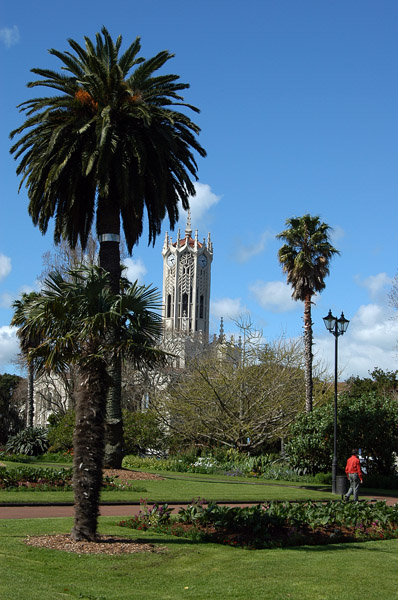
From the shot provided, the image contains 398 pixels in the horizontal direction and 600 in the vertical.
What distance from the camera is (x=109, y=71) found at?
22.8 metres

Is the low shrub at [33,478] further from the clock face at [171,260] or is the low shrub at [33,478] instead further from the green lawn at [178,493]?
the clock face at [171,260]

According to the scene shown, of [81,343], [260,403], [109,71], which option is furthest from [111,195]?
[260,403]

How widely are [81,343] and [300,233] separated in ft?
84.9

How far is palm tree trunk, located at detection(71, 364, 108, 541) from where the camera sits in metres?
11.2

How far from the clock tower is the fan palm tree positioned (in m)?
103

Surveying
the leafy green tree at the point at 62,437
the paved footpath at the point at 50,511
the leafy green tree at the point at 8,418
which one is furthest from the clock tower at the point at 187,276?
the paved footpath at the point at 50,511

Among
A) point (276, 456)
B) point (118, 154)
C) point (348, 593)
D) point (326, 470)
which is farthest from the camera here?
point (276, 456)

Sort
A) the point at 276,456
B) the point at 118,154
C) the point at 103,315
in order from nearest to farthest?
the point at 103,315
the point at 118,154
the point at 276,456

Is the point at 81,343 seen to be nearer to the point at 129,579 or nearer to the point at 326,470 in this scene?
the point at 129,579

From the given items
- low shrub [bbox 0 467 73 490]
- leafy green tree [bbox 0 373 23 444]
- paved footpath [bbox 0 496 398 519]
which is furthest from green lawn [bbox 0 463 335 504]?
leafy green tree [bbox 0 373 23 444]

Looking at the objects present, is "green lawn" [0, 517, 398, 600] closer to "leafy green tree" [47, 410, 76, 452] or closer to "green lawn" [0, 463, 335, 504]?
"green lawn" [0, 463, 335, 504]

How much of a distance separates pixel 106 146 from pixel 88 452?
42.1ft

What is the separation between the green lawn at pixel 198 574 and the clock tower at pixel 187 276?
105m

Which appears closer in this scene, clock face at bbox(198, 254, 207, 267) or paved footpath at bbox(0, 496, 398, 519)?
paved footpath at bbox(0, 496, 398, 519)
